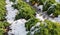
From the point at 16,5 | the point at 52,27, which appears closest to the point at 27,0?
the point at 16,5

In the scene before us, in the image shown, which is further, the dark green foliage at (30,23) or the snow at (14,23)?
the snow at (14,23)

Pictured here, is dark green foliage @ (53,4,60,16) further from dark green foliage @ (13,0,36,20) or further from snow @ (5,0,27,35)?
snow @ (5,0,27,35)

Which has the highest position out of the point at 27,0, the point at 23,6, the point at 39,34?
the point at 27,0

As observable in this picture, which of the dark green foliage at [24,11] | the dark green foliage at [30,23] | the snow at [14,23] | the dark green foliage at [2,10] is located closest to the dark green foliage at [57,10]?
the dark green foliage at [24,11]

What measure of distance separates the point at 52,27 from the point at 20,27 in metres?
2.54

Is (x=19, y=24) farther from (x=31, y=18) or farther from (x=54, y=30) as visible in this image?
(x=54, y=30)

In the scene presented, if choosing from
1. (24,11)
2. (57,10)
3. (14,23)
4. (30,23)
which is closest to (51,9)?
(57,10)

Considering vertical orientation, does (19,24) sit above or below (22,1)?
below

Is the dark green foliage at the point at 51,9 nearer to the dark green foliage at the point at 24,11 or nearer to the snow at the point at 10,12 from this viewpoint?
the dark green foliage at the point at 24,11

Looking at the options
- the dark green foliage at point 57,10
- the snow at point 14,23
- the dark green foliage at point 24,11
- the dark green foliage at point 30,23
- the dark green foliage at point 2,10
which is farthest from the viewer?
the dark green foliage at point 57,10

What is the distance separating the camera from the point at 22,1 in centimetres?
1734

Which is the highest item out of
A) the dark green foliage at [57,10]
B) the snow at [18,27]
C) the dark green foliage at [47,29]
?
the dark green foliage at [57,10]

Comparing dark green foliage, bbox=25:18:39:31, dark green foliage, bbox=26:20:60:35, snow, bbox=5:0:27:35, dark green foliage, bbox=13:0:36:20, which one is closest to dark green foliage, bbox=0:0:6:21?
snow, bbox=5:0:27:35

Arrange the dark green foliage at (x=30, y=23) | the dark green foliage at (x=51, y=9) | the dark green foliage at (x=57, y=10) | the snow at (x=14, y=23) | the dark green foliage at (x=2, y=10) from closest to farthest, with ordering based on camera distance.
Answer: the dark green foliage at (x=30, y=23) → the snow at (x=14, y=23) → the dark green foliage at (x=2, y=10) → the dark green foliage at (x=57, y=10) → the dark green foliage at (x=51, y=9)
